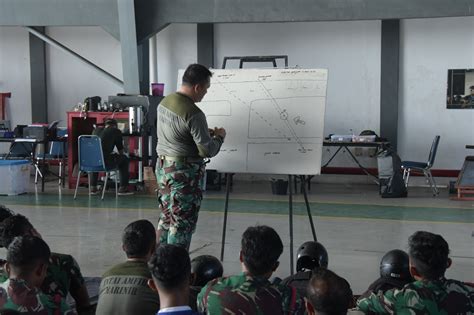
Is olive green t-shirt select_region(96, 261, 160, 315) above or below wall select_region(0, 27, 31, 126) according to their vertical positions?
below

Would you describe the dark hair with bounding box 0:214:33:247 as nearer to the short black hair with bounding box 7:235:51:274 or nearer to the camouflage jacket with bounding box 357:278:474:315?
the short black hair with bounding box 7:235:51:274

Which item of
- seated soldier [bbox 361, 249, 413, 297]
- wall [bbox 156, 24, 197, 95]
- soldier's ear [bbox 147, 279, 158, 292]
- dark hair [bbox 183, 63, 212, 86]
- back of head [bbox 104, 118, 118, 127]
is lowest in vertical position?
seated soldier [bbox 361, 249, 413, 297]

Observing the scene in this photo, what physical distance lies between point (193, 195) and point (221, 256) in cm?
144

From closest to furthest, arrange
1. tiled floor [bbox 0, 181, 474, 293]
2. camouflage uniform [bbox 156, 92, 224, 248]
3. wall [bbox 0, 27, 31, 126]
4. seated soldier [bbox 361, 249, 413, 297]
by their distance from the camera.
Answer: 1. seated soldier [bbox 361, 249, 413, 297]
2. camouflage uniform [bbox 156, 92, 224, 248]
3. tiled floor [bbox 0, 181, 474, 293]
4. wall [bbox 0, 27, 31, 126]

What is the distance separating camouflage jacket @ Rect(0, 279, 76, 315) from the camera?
279cm

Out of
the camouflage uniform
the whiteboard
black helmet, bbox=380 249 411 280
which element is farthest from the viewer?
the whiteboard

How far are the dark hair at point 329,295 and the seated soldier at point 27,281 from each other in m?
1.10

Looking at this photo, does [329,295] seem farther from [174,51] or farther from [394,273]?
[174,51]

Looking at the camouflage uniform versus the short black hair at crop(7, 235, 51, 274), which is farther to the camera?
the camouflage uniform

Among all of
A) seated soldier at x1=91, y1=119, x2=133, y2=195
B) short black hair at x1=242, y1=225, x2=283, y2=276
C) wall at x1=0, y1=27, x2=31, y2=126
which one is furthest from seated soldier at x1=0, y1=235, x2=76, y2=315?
wall at x1=0, y1=27, x2=31, y2=126

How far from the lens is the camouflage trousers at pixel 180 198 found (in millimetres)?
4992

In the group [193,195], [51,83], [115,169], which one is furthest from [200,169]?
[51,83]

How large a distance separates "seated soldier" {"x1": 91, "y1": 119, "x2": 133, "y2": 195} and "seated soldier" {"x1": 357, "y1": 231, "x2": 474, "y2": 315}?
7562 millimetres

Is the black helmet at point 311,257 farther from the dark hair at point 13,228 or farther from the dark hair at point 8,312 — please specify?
the dark hair at point 8,312
